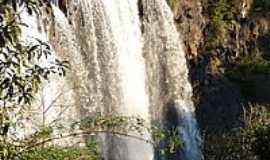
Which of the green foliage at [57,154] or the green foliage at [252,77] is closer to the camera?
the green foliage at [57,154]

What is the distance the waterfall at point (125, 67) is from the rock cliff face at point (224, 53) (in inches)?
40.9

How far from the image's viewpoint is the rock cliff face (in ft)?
110

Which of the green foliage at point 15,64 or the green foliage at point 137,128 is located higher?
the green foliage at point 15,64

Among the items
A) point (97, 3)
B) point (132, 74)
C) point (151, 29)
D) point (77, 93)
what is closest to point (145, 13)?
point (151, 29)

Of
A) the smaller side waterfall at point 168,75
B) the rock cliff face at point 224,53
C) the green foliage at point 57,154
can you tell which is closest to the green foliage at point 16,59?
the green foliage at point 57,154

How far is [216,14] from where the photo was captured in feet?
118

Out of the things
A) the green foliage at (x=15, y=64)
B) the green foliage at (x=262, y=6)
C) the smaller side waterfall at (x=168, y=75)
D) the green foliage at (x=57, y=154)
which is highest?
the green foliage at (x=262, y=6)

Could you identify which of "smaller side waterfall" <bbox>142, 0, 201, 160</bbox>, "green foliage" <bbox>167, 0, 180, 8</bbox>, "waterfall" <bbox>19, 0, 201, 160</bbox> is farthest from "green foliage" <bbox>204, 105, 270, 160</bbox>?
"green foliage" <bbox>167, 0, 180, 8</bbox>

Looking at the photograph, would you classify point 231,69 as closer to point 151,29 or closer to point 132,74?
point 151,29

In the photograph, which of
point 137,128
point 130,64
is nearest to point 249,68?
point 130,64

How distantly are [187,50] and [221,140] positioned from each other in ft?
30.4

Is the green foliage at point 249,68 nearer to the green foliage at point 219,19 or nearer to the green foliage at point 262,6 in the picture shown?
the green foliage at point 219,19

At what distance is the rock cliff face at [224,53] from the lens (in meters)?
33.4

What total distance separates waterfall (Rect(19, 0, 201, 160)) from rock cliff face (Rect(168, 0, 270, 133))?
104 centimetres
